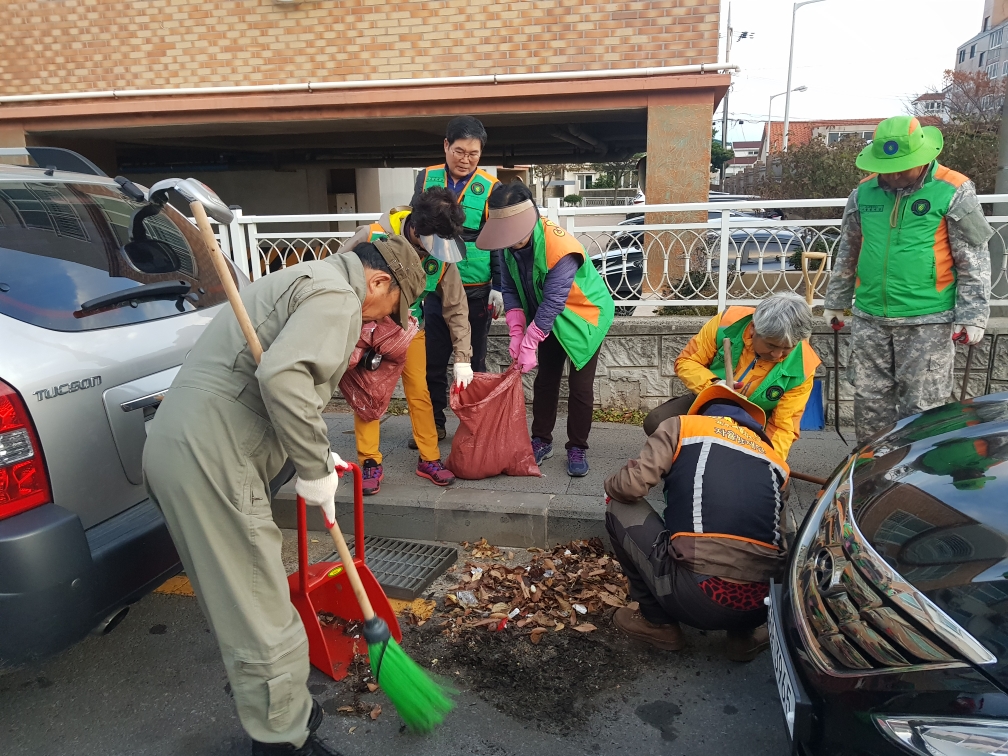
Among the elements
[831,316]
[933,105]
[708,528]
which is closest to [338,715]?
[708,528]

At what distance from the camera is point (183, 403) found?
2.12 m

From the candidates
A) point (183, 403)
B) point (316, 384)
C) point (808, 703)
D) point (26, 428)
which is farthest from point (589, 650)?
point (26, 428)

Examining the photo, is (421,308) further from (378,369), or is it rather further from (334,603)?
(334,603)

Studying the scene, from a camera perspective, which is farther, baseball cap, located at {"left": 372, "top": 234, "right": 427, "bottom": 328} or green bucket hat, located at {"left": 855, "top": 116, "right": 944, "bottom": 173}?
green bucket hat, located at {"left": 855, "top": 116, "right": 944, "bottom": 173}

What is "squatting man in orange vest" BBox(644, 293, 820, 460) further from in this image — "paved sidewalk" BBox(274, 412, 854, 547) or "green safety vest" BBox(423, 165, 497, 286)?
"green safety vest" BBox(423, 165, 497, 286)

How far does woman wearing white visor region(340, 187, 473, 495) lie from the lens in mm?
3533

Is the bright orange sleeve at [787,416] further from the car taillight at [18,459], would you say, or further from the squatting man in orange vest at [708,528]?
the car taillight at [18,459]

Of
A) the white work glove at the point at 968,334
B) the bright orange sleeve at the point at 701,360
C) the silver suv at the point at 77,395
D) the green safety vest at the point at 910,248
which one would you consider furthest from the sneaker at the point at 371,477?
the white work glove at the point at 968,334

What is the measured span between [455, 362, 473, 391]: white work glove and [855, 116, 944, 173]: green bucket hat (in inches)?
88.3

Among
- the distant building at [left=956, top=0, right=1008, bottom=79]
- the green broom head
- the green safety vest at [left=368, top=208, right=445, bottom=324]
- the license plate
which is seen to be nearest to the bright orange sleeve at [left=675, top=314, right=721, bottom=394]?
the green safety vest at [left=368, top=208, right=445, bottom=324]

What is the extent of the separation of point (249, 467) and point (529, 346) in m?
2.19

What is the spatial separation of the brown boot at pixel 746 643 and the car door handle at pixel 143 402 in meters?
2.33

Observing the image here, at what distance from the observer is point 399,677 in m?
2.32

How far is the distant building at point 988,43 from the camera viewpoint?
5016 cm
